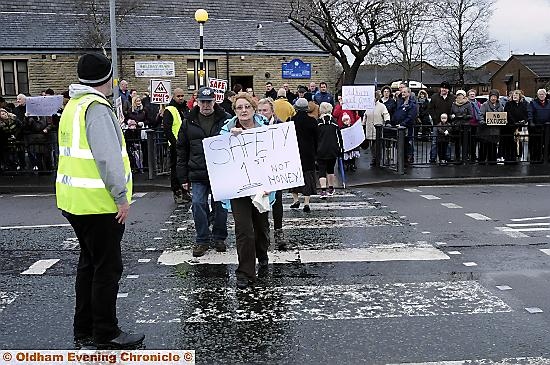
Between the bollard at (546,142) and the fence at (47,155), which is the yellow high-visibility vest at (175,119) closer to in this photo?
the fence at (47,155)

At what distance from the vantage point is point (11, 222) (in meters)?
9.96

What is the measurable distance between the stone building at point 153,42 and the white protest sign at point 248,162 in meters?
30.3

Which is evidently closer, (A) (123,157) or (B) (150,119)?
(A) (123,157)

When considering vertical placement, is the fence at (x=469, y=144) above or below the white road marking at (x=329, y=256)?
above

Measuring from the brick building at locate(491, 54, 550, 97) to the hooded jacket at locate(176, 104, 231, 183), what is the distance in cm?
7389

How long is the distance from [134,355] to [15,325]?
1.30 metres

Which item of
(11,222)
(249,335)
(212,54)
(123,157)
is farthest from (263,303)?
(212,54)

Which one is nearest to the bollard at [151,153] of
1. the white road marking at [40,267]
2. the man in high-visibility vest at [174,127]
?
the man in high-visibility vest at [174,127]

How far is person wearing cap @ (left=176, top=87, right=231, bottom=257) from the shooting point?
7.38 metres

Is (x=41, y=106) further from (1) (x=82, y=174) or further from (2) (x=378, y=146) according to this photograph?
(1) (x=82, y=174)

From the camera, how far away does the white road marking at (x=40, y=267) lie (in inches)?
269

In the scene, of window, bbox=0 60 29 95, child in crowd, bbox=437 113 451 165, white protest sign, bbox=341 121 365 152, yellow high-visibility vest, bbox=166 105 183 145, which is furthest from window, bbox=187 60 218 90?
yellow high-visibility vest, bbox=166 105 183 145

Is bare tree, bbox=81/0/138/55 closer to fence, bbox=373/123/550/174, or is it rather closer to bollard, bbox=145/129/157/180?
bollard, bbox=145/129/157/180

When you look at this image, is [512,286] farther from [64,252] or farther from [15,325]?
[64,252]
